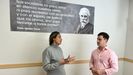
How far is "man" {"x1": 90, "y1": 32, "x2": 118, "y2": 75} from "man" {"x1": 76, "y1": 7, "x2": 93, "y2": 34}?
70 cm

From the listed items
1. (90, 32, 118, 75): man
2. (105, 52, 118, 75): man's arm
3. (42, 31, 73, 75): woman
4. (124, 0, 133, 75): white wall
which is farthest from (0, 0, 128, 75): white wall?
(105, 52, 118, 75): man's arm

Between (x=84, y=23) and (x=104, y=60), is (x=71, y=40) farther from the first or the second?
(x=104, y=60)

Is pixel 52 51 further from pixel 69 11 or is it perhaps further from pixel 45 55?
pixel 69 11

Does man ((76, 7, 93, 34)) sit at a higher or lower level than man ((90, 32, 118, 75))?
higher

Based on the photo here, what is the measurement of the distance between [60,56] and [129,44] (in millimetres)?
2071

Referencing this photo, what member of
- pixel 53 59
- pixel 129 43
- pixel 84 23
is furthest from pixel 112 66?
pixel 129 43

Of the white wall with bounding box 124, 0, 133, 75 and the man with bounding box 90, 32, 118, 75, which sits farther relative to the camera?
the white wall with bounding box 124, 0, 133, 75

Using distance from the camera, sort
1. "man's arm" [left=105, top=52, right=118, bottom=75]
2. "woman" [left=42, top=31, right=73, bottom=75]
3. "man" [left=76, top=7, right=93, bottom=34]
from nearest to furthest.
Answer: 1. "woman" [left=42, top=31, right=73, bottom=75]
2. "man's arm" [left=105, top=52, right=118, bottom=75]
3. "man" [left=76, top=7, right=93, bottom=34]

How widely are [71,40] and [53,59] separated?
0.84 meters

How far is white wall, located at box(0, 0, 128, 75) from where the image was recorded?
240 centimetres

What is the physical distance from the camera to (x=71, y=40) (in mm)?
2996

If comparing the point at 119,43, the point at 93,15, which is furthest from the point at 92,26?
the point at 119,43

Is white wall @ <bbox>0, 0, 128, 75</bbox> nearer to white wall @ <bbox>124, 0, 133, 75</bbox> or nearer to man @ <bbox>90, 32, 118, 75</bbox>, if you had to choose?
white wall @ <bbox>124, 0, 133, 75</bbox>

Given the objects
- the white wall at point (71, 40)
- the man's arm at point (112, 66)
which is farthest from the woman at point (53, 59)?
the man's arm at point (112, 66)
